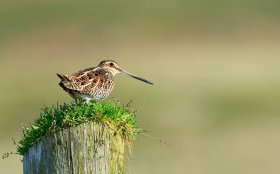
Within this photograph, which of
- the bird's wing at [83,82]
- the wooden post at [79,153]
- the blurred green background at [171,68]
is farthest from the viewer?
the blurred green background at [171,68]

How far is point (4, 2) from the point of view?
1690 inches

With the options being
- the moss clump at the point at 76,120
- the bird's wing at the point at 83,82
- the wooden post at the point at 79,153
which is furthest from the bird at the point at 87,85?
the wooden post at the point at 79,153

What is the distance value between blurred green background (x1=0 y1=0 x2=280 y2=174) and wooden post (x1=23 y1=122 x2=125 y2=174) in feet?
1.96

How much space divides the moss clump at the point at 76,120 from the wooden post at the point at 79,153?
0.05 meters

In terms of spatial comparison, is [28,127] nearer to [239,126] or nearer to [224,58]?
[239,126]

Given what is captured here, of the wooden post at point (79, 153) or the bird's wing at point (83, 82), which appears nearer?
the wooden post at point (79, 153)

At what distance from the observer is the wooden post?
4.74m

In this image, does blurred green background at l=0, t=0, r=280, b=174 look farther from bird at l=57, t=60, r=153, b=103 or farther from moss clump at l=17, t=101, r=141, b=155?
bird at l=57, t=60, r=153, b=103

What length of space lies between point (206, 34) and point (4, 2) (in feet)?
36.6

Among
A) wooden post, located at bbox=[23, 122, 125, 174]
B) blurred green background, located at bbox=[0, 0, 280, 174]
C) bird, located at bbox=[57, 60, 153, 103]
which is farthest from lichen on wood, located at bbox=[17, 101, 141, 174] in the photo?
bird, located at bbox=[57, 60, 153, 103]

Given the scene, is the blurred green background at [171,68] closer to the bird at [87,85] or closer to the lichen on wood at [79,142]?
the lichen on wood at [79,142]

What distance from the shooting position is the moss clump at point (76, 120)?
4.92 metres

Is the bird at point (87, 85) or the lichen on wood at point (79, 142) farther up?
the bird at point (87, 85)

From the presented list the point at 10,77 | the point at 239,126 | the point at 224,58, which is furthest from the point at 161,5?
the point at 239,126
